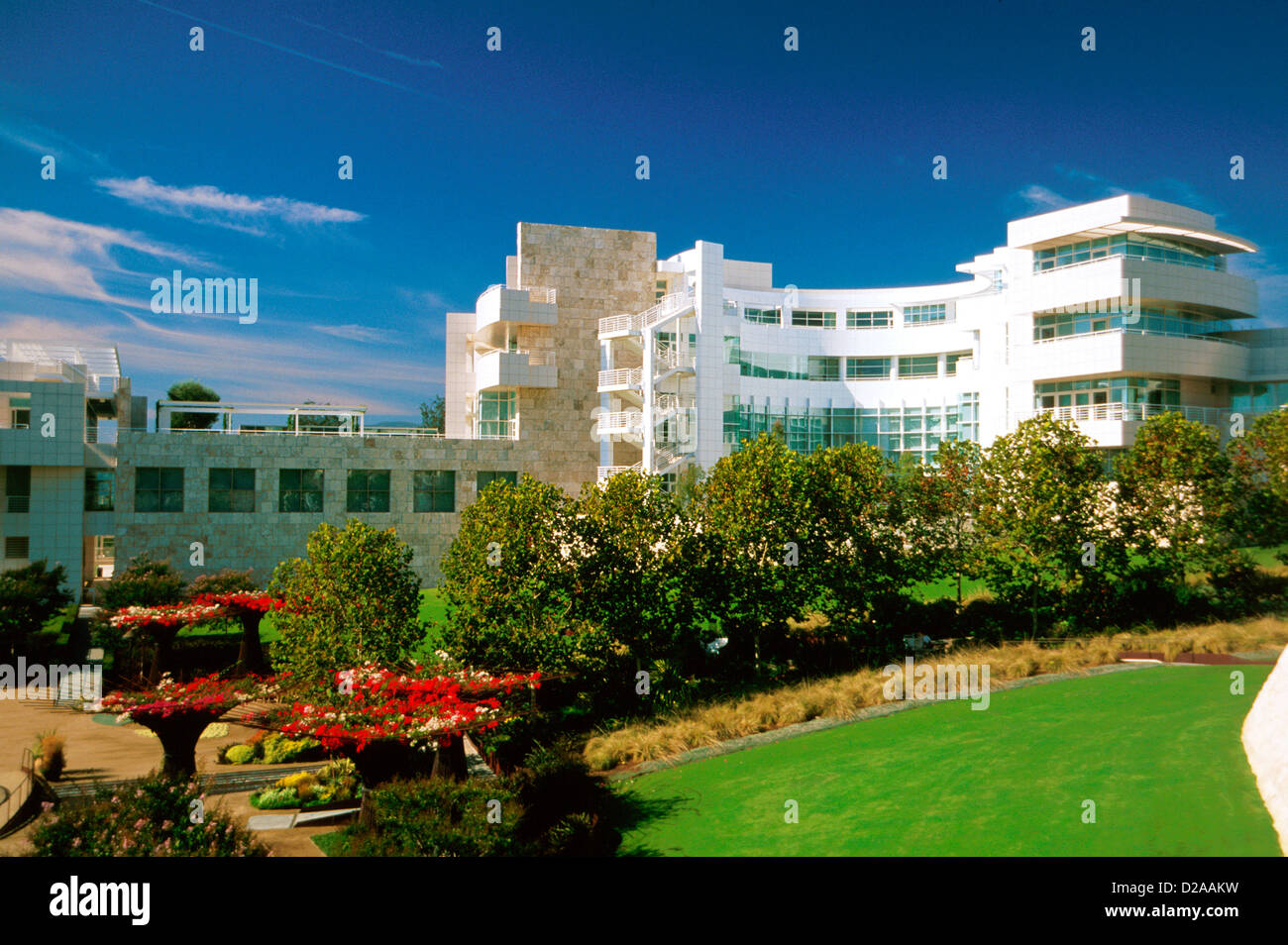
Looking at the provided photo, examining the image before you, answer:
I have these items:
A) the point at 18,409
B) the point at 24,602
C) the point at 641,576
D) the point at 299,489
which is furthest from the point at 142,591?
the point at 641,576

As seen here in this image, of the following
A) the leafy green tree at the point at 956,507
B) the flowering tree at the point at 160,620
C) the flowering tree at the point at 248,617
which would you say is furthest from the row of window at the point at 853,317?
the flowering tree at the point at 160,620

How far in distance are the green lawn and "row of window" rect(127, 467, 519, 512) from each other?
26.8 meters

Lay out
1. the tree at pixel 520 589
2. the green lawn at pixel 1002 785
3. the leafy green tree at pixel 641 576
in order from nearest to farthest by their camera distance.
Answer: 1. the green lawn at pixel 1002 785
2. the tree at pixel 520 589
3. the leafy green tree at pixel 641 576

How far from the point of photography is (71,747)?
17266 millimetres

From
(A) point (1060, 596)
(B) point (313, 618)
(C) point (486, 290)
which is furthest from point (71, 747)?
(C) point (486, 290)

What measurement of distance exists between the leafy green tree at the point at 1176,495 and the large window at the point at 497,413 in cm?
2910

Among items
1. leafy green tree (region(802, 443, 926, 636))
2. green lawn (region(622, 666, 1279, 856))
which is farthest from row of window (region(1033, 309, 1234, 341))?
green lawn (region(622, 666, 1279, 856))

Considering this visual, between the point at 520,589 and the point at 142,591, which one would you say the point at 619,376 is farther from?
the point at 520,589

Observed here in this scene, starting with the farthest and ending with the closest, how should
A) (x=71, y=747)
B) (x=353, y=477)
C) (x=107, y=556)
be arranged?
(x=107, y=556) → (x=353, y=477) → (x=71, y=747)

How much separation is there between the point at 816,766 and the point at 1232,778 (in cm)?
604

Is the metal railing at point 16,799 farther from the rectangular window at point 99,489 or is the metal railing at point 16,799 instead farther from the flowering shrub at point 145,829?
the rectangular window at point 99,489

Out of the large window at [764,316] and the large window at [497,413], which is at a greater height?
the large window at [764,316]

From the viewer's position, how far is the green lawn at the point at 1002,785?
9.80 meters
